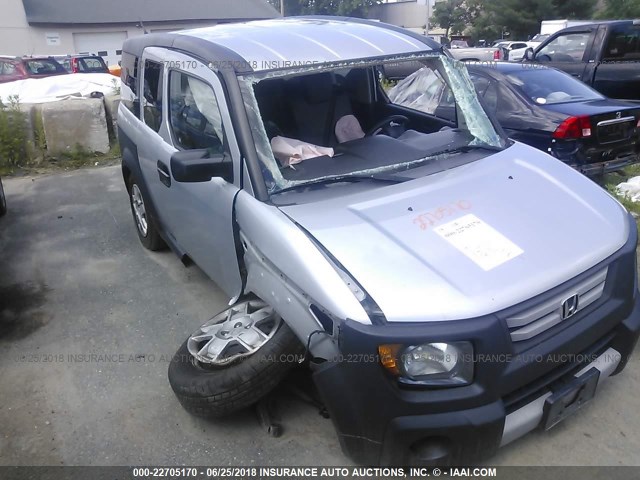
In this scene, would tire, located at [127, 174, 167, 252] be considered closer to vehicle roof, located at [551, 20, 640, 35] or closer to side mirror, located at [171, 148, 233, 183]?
side mirror, located at [171, 148, 233, 183]

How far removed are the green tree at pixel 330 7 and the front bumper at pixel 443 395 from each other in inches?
2302

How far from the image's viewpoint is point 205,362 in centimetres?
275

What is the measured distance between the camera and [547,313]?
226 centimetres

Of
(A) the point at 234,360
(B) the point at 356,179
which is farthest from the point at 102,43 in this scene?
(A) the point at 234,360

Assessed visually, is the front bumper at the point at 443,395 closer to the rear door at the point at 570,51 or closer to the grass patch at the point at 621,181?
the grass patch at the point at 621,181

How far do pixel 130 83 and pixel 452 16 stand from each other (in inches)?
2237

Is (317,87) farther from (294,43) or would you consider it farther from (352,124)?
(294,43)

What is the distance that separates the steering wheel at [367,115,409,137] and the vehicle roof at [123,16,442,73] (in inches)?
26.4

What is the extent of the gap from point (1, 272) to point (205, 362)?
3.09m

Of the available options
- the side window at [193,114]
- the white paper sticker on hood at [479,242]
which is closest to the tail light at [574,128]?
the white paper sticker on hood at [479,242]

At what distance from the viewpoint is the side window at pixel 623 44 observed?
787cm

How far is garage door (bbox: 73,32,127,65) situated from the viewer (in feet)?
111

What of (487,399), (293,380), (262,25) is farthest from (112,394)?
(262,25)

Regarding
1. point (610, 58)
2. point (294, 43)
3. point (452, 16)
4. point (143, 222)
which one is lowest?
point (452, 16)
